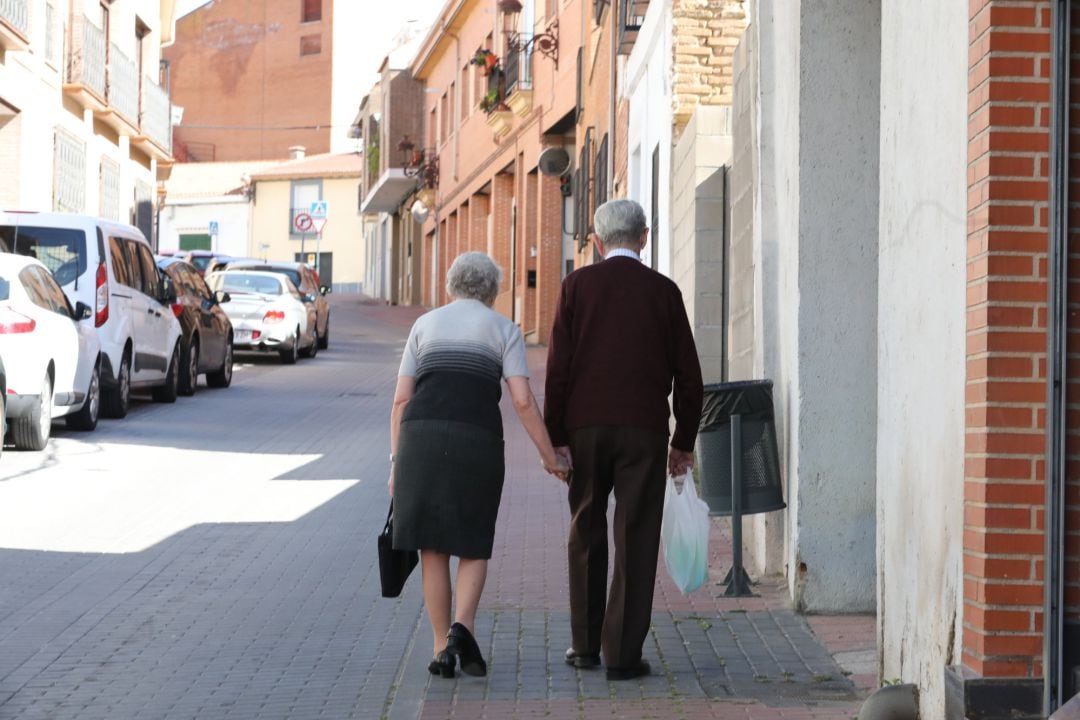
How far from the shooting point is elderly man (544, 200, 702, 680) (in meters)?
6.64

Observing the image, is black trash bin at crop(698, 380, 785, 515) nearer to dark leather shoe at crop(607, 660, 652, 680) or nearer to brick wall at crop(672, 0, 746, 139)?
dark leather shoe at crop(607, 660, 652, 680)

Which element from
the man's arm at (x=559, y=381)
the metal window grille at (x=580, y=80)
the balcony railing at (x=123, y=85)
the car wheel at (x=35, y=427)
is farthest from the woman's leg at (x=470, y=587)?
the balcony railing at (x=123, y=85)

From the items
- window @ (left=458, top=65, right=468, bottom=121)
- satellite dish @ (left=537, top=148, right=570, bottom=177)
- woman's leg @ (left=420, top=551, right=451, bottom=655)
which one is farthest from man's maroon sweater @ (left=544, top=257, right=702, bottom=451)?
window @ (left=458, top=65, right=468, bottom=121)

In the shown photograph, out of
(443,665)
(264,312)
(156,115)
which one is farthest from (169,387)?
(156,115)

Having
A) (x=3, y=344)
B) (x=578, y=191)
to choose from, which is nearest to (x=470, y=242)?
(x=578, y=191)

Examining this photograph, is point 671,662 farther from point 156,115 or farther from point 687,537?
point 156,115

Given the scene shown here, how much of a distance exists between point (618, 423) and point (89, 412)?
412 inches

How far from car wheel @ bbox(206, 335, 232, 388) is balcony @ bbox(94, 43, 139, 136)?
11059mm

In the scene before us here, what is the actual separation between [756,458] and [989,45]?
3709 mm

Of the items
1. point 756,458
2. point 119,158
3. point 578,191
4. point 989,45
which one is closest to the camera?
point 989,45

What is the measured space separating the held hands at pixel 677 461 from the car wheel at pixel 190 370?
14441 mm

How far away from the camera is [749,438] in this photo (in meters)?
8.51

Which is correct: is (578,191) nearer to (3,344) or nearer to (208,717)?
(3,344)

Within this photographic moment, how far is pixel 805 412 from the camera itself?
802 cm
